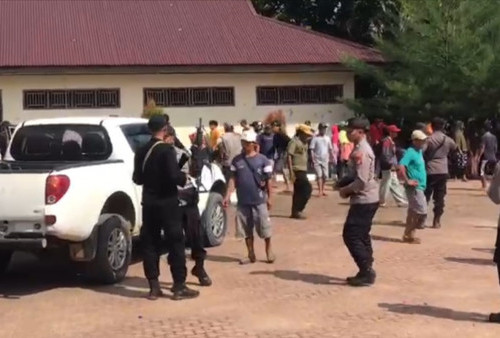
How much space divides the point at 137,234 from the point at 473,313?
4.25 m

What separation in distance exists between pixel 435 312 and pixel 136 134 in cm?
461

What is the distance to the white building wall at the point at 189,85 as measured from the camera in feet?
78.8

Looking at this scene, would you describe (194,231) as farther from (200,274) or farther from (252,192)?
(252,192)

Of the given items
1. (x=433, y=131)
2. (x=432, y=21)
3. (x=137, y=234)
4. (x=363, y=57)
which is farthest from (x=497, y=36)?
(x=137, y=234)

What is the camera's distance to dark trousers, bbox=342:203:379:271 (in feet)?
31.2

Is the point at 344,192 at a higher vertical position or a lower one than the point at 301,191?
higher

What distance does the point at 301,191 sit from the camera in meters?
15.3

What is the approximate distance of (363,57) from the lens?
2548cm

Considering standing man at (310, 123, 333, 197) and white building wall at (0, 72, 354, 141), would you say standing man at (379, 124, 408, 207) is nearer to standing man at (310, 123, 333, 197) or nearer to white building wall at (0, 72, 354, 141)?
standing man at (310, 123, 333, 197)

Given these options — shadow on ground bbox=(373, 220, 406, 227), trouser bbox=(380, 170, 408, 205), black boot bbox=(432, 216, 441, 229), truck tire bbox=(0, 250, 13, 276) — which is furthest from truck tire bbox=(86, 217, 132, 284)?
trouser bbox=(380, 170, 408, 205)

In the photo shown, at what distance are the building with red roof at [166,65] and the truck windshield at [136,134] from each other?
1271cm

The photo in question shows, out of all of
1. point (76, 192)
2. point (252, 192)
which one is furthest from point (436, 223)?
point (76, 192)

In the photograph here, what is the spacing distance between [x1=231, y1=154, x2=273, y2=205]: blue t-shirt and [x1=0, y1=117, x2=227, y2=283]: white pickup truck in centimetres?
52

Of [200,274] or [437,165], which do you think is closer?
[200,274]
